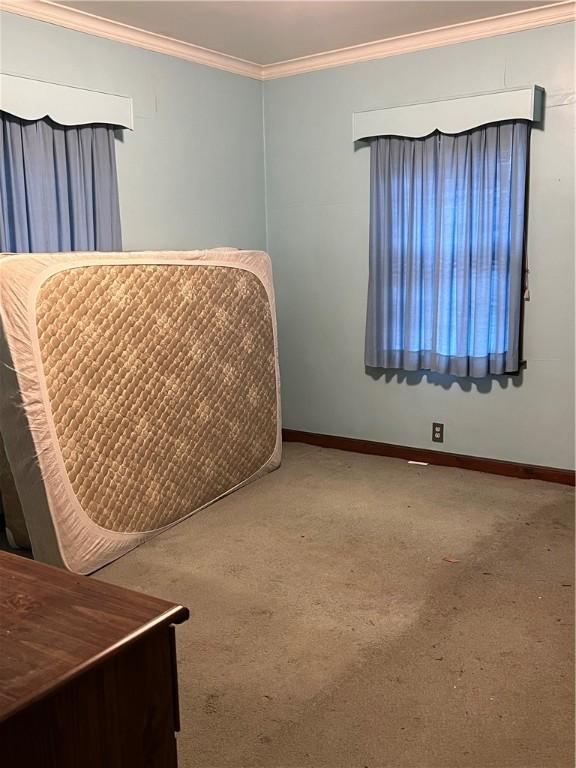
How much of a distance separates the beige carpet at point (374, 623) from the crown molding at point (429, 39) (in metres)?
2.41

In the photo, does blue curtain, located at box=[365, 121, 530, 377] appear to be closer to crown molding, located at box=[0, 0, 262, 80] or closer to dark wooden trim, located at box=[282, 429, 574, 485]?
dark wooden trim, located at box=[282, 429, 574, 485]

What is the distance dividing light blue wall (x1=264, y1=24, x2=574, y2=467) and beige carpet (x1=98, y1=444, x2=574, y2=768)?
451 millimetres

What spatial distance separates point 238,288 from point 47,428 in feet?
4.74

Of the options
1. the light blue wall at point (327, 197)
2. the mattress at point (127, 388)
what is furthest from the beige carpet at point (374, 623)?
the light blue wall at point (327, 197)

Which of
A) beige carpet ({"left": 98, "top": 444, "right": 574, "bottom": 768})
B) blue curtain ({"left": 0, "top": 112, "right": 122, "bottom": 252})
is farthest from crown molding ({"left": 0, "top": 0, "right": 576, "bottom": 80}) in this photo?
beige carpet ({"left": 98, "top": 444, "right": 574, "bottom": 768})

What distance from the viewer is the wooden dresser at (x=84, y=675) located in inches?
38.2

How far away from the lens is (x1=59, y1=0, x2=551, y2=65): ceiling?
351 cm

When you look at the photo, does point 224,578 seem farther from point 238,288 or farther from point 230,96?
point 230,96

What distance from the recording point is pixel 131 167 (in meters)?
3.97

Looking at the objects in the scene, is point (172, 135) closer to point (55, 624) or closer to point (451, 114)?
point (451, 114)

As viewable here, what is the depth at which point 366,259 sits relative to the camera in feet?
14.9

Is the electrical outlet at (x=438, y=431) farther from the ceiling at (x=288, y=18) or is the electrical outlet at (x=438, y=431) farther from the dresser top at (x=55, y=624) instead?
the dresser top at (x=55, y=624)

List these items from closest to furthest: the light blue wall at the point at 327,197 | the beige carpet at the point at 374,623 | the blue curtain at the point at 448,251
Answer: the beige carpet at the point at 374,623 < the light blue wall at the point at 327,197 < the blue curtain at the point at 448,251

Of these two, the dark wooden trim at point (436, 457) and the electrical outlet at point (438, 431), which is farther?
the electrical outlet at point (438, 431)
